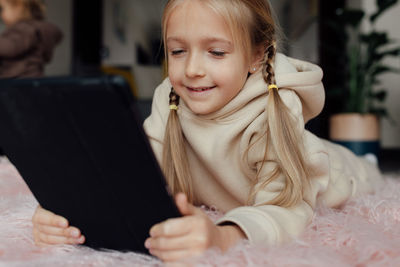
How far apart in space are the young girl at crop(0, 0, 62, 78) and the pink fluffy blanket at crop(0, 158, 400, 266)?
1.79 metres

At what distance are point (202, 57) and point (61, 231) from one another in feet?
1.18

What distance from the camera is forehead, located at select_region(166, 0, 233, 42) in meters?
0.70

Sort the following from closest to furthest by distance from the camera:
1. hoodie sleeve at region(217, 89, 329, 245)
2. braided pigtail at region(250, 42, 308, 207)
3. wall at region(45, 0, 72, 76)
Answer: hoodie sleeve at region(217, 89, 329, 245) → braided pigtail at region(250, 42, 308, 207) → wall at region(45, 0, 72, 76)

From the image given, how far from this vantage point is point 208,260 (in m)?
0.52

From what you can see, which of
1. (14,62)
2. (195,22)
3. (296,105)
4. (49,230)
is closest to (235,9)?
(195,22)

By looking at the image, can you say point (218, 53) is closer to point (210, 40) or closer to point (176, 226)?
point (210, 40)

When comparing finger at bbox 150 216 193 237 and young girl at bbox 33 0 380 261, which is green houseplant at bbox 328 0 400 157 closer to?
young girl at bbox 33 0 380 261

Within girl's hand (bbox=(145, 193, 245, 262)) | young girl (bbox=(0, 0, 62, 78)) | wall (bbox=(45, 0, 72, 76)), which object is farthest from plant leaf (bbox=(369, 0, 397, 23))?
wall (bbox=(45, 0, 72, 76))

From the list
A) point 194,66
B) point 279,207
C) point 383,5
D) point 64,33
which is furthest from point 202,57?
point 64,33

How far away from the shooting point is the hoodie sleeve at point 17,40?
94.0 inches

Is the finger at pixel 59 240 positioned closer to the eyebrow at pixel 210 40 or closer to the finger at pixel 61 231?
the finger at pixel 61 231

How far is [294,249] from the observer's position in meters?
0.58

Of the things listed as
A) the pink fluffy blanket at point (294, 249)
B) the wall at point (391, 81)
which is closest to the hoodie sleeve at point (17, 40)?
the pink fluffy blanket at point (294, 249)

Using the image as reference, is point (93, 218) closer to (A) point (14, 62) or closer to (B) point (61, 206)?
(B) point (61, 206)
